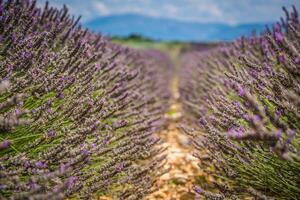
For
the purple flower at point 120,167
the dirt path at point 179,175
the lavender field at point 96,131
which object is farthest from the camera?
the dirt path at point 179,175

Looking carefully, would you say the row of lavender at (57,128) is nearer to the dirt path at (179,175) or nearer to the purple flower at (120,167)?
the purple flower at (120,167)

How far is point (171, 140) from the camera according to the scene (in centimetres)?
454

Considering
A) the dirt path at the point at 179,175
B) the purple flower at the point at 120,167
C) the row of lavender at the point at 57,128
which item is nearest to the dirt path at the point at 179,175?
the dirt path at the point at 179,175

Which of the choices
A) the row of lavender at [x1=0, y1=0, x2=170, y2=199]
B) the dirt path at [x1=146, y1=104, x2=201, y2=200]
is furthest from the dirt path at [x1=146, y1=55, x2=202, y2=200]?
the row of lavender at [x1=0, y1=0, x2=170, y2=199]

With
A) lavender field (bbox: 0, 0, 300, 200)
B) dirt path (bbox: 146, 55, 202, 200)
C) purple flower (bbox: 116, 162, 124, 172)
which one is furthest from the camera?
dirt path (bbox: 146, 55, 202, 200)

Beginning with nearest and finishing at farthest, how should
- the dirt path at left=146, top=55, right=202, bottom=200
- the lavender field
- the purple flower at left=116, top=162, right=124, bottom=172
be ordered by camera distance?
the lavender field → the purple flower at left=116, top=162, right=124, bottom=172 → the dirt path at left=146, top=55, right=202, bottom=200

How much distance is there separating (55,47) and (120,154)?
98cm

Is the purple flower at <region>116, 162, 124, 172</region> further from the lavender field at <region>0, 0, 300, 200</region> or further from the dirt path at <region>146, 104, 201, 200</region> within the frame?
the dirt path at <region>146, 104, 201, 200</region>

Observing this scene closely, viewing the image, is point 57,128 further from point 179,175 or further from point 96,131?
point 179,175

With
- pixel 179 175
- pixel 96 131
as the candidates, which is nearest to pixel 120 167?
pixel 96 131

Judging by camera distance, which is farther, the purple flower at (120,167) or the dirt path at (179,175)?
the dirt path at (179,175)

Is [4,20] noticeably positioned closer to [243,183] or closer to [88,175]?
Result: [88,175]

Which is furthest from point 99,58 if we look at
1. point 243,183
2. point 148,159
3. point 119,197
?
point 243,183

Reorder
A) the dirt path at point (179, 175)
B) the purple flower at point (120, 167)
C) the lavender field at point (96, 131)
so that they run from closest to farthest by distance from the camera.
Answer: the lavender field at point (96, 131) → the purple flower at point (120, 167) → the dirt path at point (179, 175)
